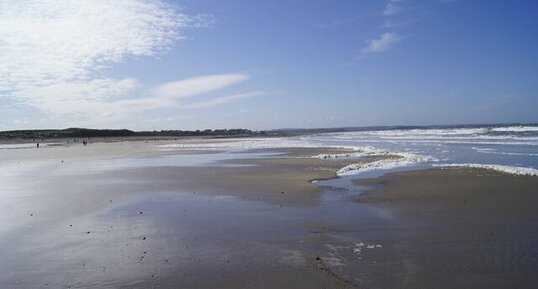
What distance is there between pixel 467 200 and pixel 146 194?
32.6 feet

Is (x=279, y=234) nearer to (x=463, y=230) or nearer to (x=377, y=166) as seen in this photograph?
(x=463, y=230)

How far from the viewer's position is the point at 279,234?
9328 mm

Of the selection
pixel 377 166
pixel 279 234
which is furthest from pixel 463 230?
pixel 377 166

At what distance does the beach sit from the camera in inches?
271

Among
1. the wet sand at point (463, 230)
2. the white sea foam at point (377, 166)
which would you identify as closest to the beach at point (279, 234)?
the wet sand at point (463, 230)

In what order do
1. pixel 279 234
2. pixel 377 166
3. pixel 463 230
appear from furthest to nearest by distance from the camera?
1. pixel 377 166
2. pixel 279 234
3. pixel 463 230

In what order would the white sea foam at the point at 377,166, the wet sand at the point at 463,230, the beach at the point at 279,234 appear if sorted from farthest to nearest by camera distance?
the white sea foam at the point at 377,166 → the beach at the point at 279,234 → the wet sand at the point at 463,230

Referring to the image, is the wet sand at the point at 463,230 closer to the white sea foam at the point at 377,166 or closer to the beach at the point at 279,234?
the beach at the point at 279,234

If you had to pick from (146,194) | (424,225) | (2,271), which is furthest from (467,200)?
(2,271)

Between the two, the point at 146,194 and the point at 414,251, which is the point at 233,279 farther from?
the point at 146,194

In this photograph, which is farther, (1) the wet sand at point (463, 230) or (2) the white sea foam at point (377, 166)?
(2) the white sea foam at point (377, 166)

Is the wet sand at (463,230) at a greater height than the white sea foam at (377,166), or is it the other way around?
the white sea foam at (377,166)

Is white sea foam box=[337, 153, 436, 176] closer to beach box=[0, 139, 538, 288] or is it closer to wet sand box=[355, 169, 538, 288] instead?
beach box=[0, 139, 538, 288]

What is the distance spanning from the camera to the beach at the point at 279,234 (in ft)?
22.6
